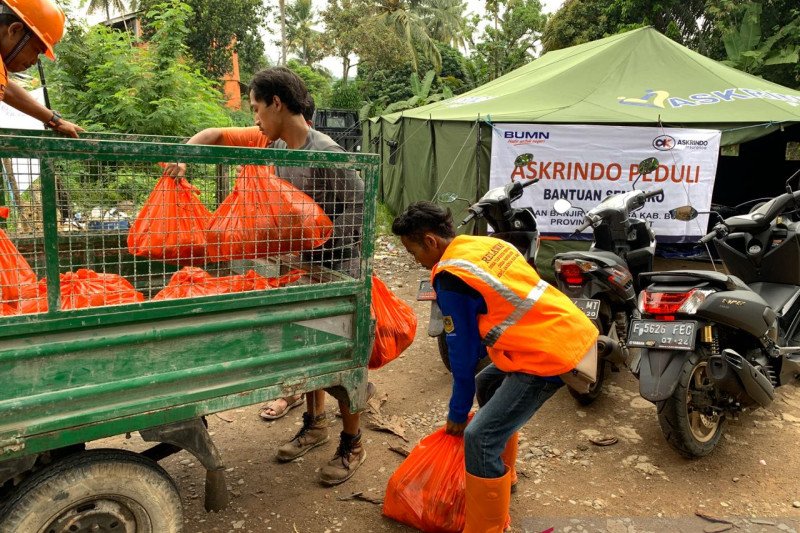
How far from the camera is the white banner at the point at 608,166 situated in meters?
6.55

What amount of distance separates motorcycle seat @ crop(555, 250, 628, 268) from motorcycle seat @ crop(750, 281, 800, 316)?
83 cm

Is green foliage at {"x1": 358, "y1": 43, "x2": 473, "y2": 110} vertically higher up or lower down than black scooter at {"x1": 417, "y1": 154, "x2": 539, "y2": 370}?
higher up

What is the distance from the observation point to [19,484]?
195cm

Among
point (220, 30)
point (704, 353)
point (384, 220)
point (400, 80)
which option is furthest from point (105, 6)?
point (704, 353)

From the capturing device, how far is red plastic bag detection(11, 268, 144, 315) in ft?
6.57

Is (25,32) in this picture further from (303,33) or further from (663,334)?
(303,33)

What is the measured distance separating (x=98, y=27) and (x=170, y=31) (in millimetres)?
1277

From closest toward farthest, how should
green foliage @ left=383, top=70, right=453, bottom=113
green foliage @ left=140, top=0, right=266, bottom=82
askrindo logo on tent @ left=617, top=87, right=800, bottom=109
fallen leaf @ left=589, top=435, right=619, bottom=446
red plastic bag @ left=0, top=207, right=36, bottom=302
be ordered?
1. red plastic bag @ left=0, top=207, right=36, bottom=302
2. fallen leaf @ left=589, top=435, right=619, bottom=446
3. askrindo logo on tent @ left=617, top=87, right=800, bottom=109
4. green foliage @ left=383, top=70, right=453, bottom=113
5. green foliage @ left=140, top=0, right=266, bottom=82

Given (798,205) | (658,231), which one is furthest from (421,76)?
(798,205)

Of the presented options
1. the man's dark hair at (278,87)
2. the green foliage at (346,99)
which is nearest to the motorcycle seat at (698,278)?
the man's dark hair at (278,87)

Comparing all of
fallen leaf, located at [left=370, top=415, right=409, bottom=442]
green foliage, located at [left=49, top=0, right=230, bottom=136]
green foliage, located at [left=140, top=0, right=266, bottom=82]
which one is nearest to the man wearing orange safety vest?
fallen leaf, located at [left=370, top=415, right=409, bottom=442]

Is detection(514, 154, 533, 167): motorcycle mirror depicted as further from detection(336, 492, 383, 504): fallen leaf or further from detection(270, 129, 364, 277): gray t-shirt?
detection(336, 492, 383, 504): fallen leaf

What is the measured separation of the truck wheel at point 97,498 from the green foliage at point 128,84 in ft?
27.6

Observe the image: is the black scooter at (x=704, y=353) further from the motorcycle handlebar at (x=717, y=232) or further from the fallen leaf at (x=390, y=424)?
the fallen leaf at (x=390, y=424)
